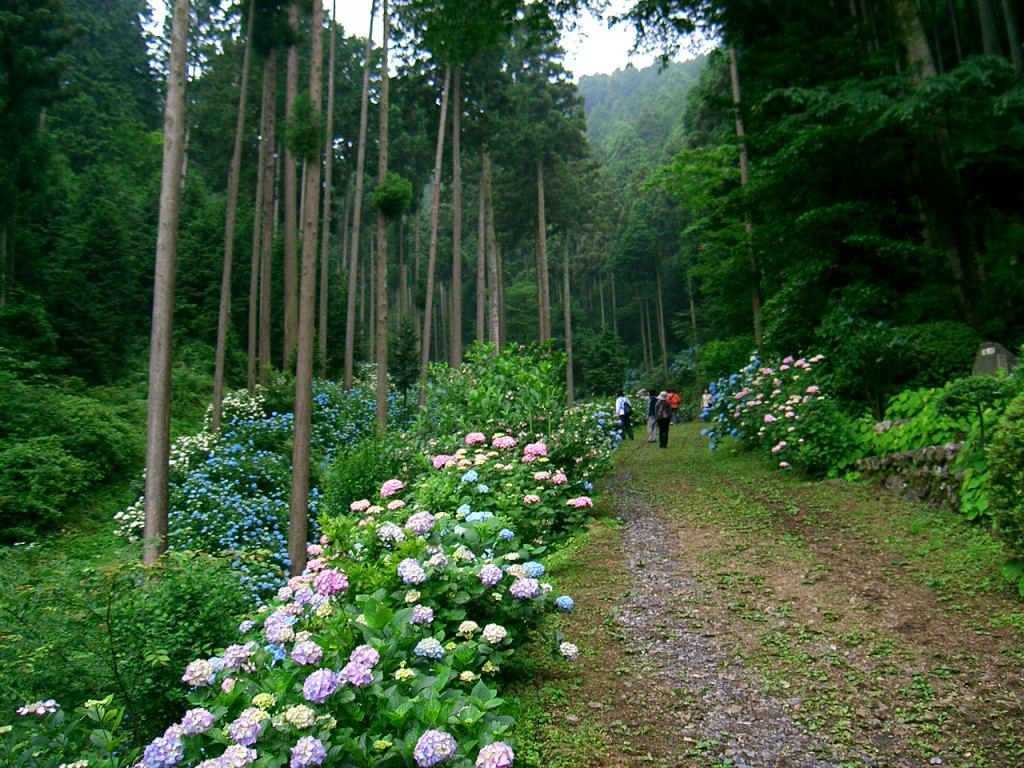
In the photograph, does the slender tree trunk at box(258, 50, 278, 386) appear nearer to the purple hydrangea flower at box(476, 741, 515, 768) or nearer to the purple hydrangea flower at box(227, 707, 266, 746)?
the purple hydrangea flower at box(227, 707, 266, 746)

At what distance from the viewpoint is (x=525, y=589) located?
317 cm

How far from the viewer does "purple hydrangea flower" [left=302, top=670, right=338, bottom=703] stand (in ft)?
7.48

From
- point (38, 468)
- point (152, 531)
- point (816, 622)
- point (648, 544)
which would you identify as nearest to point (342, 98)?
point (38, 468)

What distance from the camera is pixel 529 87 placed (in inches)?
1138

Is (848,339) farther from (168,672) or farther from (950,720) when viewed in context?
(168,672)

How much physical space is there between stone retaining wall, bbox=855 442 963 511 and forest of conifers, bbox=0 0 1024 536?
5.80 feet

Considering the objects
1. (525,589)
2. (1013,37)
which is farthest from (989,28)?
(525,589)

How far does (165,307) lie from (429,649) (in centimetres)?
643

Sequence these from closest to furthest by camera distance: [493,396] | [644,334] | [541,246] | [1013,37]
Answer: [493,396]
[1013,37]
[541,246]
[644,334]

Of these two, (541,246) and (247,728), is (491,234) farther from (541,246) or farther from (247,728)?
(247,728)

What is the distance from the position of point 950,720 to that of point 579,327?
→ 4543 cm

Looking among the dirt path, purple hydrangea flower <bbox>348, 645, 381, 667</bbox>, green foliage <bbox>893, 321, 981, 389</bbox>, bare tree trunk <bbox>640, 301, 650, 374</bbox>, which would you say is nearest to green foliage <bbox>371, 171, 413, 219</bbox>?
green foliage <bbox>893, 321, 981, 389</bbox>

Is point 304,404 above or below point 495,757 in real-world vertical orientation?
above

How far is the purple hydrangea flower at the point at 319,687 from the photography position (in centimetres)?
228
